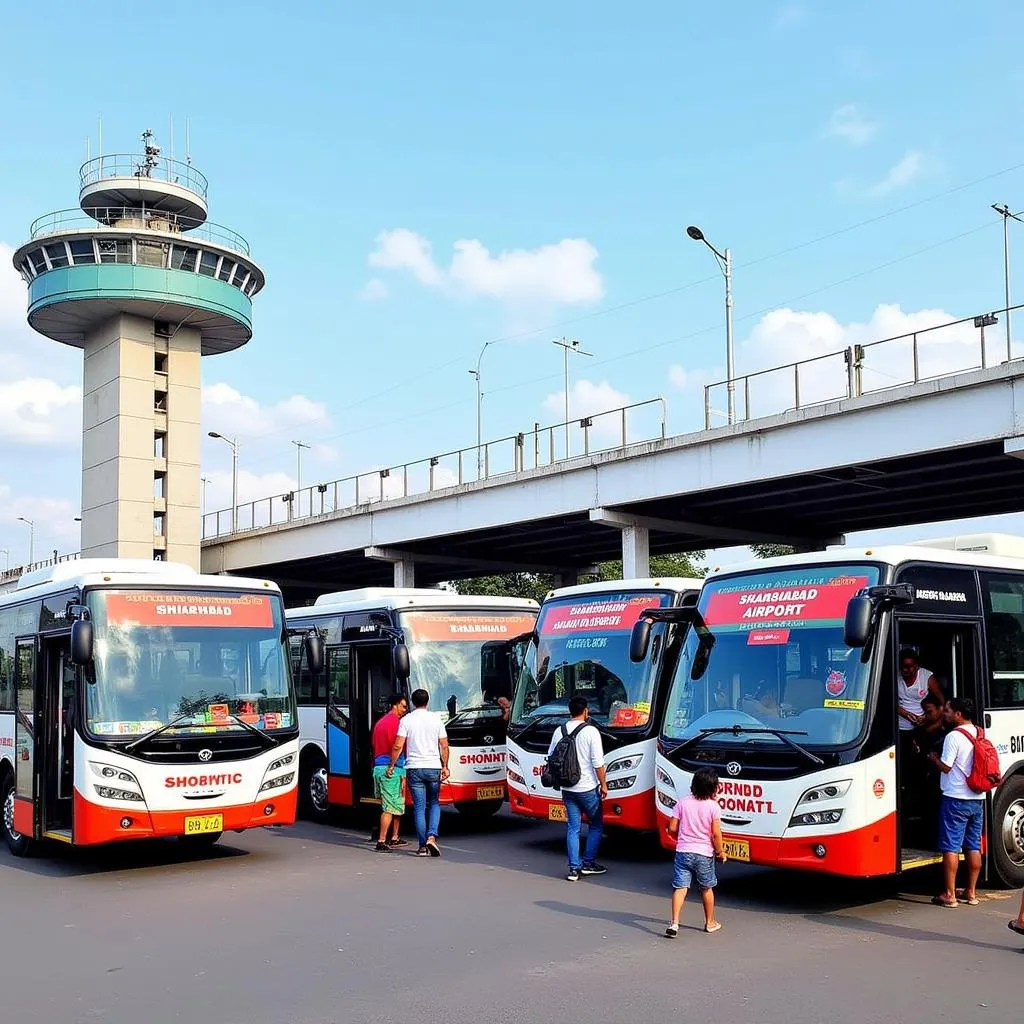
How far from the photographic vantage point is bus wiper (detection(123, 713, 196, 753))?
1133cm

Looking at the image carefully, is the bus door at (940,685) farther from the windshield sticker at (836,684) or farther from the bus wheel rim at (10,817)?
the bus wheel rim at (10,817)

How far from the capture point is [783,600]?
10070mm

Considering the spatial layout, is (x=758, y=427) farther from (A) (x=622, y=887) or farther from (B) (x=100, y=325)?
(B) (x=100, y=325)

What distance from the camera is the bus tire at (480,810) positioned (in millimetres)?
15492

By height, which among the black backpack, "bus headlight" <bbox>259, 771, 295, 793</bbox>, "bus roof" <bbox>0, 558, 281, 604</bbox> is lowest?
"bus headlight" <bbox>259, 771, 295, 793</bbox>

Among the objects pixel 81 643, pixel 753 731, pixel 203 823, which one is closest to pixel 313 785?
pixel 203 823

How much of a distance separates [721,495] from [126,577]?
20.4 m

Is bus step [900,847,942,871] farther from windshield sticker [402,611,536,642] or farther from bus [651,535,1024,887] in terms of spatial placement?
A: windshield sticker [402,611,536,642]

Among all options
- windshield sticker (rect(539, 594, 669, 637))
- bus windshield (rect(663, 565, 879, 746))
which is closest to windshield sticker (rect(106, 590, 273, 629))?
windshield sticker (rect(539, 594, 669, 637))

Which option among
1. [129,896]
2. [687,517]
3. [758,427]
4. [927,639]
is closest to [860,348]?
[758,427]

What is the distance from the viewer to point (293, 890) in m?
10.7

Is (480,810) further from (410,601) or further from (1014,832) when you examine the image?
(1014,832)

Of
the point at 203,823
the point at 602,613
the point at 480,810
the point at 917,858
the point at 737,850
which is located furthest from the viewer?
the point at 480,810

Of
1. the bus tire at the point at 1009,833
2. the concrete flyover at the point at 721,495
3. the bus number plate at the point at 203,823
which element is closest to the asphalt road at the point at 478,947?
the bus tire at the point at 1009,833
